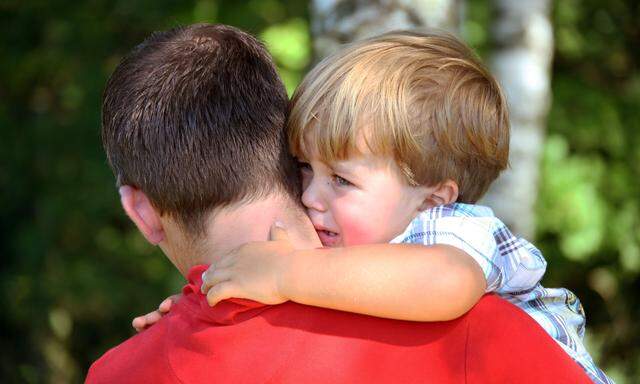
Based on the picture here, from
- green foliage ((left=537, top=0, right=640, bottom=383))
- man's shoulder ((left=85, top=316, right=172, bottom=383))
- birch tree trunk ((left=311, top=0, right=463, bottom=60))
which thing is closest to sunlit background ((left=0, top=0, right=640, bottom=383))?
green foliage ((left=537, top=0, right=640, bottom=383))

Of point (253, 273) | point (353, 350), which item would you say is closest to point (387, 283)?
point (353, 350)

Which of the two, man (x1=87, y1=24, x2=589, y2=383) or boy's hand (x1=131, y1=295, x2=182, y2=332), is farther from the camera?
boy's hand (x1=131, y1=295, x2=182, y2=332)

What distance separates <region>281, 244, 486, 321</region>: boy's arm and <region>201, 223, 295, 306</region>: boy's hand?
26 millimetres

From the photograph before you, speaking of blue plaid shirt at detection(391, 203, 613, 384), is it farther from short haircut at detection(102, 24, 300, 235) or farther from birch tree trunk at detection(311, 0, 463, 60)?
birch tree trunk at detection(311, 0, 463, 60)

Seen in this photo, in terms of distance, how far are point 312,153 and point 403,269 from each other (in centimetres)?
Answer: 49

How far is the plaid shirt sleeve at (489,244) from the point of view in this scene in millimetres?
2229

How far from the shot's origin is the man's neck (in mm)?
2307

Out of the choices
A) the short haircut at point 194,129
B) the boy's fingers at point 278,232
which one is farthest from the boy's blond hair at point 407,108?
the boy's fingers at point 278,232

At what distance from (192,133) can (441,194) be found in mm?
621

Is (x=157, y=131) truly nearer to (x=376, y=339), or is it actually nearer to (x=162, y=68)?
(x=162, y=68)

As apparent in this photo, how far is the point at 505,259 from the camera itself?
2.30 metres

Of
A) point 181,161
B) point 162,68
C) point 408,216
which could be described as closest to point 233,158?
point 181,161

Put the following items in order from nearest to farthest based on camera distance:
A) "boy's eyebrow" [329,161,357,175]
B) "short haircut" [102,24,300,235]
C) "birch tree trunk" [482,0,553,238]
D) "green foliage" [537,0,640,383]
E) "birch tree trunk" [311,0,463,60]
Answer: "short haircut" [102,24,300,235]
"boy's eyebrow" [329,161,357,175]
"birch tree trunk" [311,0,463,60]
"birch tree trunk" [482,0,553,238]
"green foliage" [537,0,640,383]

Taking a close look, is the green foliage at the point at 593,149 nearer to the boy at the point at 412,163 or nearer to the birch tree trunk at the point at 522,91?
the birch tree trunk at the point at 522,91
